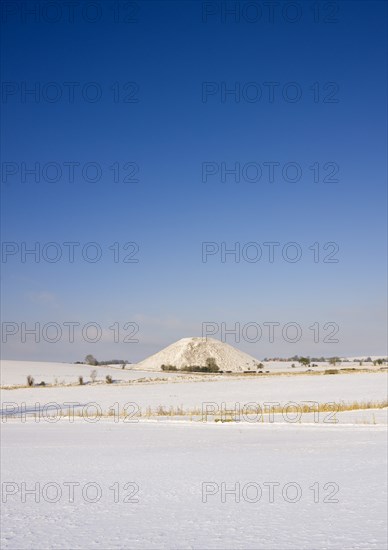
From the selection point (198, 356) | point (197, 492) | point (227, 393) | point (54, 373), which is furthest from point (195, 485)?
point (198, 356)

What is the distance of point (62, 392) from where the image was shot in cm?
3547

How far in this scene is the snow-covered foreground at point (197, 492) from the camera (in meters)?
5.08

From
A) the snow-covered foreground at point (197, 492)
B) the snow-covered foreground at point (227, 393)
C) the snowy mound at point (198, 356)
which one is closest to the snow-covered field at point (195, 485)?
the snow-covered foreground at point (197, 492)

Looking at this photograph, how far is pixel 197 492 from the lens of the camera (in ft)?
23.1

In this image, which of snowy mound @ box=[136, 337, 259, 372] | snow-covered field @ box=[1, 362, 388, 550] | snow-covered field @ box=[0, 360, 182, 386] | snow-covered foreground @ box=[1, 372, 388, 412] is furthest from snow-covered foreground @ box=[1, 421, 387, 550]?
snowy mound @ box=[136, 337, 259, 372]

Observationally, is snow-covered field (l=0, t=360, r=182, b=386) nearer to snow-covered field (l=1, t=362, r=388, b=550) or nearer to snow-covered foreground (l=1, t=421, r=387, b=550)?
snow-covered field (l=1, t=362, r=388, b=550)

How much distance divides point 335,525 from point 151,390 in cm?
3250

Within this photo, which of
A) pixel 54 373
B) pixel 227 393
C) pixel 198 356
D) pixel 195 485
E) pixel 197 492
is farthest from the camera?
pixel 198 356

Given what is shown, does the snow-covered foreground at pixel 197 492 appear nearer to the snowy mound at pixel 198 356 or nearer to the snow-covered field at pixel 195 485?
the snow-covered field at pixel 195 485

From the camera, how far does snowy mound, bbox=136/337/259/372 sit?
87.1m

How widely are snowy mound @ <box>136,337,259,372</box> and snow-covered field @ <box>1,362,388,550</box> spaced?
71.5 meters

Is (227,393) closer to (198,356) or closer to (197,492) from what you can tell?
(197,492)

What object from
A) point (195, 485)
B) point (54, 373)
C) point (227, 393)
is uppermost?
point (195, 485)

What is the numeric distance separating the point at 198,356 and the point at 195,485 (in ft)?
273
